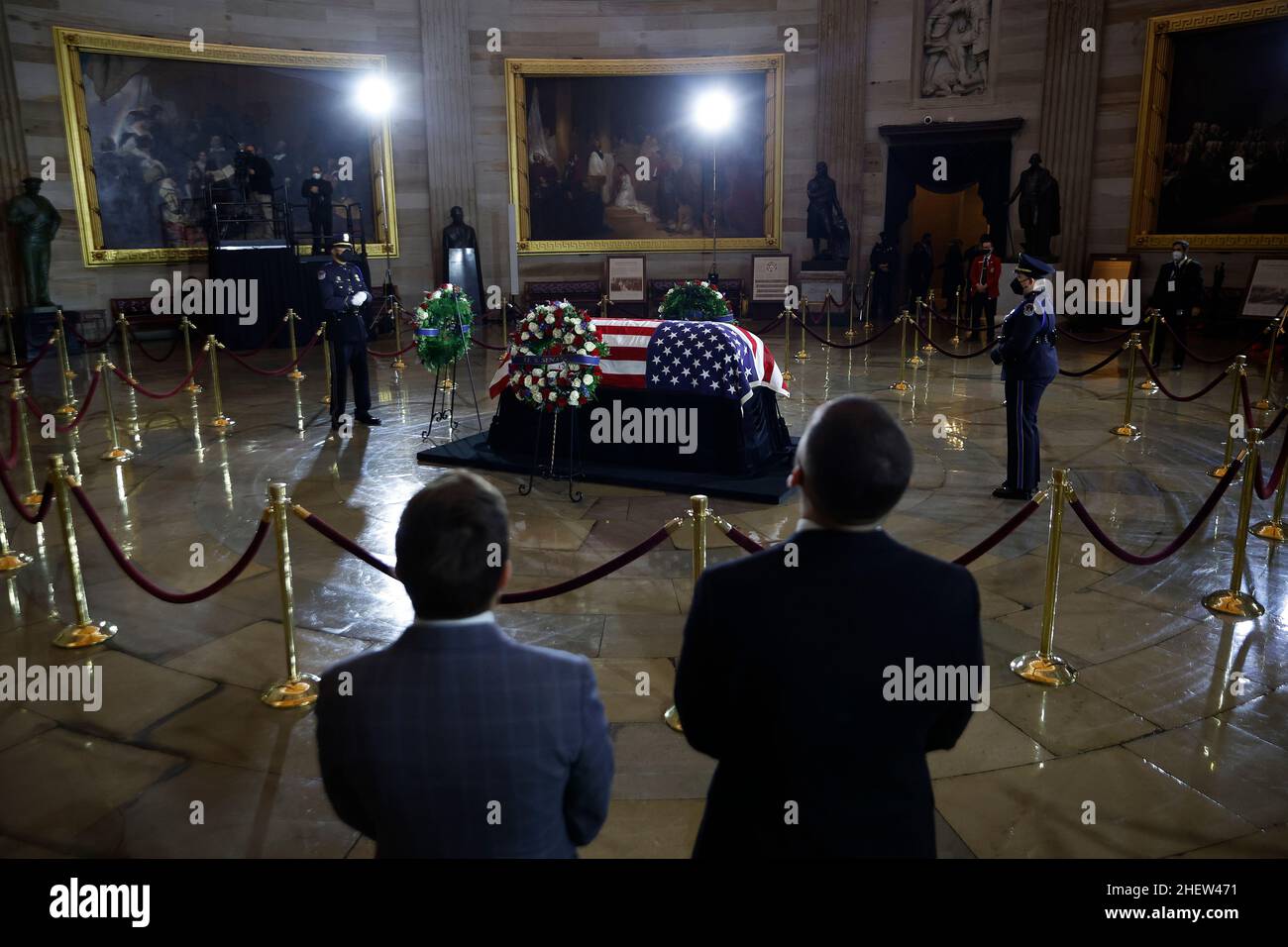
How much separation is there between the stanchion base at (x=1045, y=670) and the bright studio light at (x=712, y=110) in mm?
16112

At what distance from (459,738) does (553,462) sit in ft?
21.4

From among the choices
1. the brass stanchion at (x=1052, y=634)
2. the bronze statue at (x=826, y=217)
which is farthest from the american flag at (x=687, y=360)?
the bronze statue at (x=826, y=217)

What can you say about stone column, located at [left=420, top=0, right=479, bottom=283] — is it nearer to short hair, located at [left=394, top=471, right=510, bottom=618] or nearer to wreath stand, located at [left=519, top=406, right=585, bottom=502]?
wreath stand, located at [left=519, top=406, right=585, bottom=502]

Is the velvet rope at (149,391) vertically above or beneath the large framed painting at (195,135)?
beneath

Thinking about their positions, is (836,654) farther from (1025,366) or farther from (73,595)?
(1025,366)

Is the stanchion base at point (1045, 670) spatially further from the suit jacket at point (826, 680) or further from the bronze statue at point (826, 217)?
the bronze statue at point (826, 217)

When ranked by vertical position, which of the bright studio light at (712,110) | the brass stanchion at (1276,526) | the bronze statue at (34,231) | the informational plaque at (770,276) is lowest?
the brass stanchion at (1276,526)

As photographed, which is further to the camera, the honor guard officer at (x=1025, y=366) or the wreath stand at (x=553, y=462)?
the wreath stand at (x=553, y=462)

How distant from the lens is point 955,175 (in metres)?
18.6

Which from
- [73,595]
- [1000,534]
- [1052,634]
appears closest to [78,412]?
[73,595]

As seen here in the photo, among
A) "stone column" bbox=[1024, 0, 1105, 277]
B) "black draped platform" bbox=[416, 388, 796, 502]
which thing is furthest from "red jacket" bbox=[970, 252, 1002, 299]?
"black draped platform" bbox=[416, 388, 796, 502]

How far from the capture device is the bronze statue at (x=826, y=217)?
18.4m

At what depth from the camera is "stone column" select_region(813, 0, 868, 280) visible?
1869 centimetres
